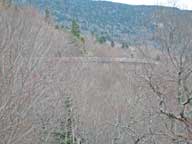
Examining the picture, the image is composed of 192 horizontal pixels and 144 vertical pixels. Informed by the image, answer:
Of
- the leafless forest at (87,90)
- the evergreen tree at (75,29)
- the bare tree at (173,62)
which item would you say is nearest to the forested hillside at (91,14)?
the evergreen tree at (75,29)

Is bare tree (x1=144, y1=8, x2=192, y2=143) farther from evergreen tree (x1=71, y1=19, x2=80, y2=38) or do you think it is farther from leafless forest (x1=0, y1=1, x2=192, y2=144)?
evergreen tree (x1=71, y1=19, x2=80, y2=38)

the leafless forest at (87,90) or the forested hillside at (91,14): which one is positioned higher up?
the forested hillside at (91,14)

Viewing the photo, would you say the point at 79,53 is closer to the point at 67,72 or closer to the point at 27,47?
the point at 67,72

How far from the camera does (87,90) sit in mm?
25641

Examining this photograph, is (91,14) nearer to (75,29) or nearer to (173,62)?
(75,29)

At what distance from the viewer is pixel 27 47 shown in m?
14.2

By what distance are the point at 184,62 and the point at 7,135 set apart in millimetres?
4152

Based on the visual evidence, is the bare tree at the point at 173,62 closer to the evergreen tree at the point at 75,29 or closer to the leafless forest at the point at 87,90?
the leafless forest at the point at 87,90

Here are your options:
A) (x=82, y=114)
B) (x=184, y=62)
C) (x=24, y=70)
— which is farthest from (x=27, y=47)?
(x=82, y=114)

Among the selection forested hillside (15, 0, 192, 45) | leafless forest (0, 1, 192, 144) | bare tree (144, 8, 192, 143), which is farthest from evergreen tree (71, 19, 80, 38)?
bare tree (144, 8, 192, 143)

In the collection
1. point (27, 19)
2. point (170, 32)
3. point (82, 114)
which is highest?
point (27, 19)

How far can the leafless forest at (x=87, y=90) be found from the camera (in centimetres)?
1073

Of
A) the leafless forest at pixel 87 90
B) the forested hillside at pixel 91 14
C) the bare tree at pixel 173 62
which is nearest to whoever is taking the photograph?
the bare tree at pixel 173 62

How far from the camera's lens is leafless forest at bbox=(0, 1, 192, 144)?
10.7m
